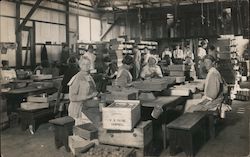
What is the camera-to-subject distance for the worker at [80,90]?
15.6 ft

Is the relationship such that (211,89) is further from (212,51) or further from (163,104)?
(163,104)

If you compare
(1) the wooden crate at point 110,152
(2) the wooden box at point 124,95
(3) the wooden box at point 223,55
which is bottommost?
(1) the wooden crate at point 110,152

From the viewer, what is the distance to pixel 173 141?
162 inches

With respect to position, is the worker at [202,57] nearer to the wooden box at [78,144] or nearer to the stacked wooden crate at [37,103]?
the wooden box at [78,144]

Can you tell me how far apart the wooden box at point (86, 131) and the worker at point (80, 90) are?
33cm

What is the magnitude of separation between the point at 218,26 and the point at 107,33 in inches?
80.6

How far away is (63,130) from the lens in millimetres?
4602

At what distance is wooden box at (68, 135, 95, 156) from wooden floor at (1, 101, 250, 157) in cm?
24

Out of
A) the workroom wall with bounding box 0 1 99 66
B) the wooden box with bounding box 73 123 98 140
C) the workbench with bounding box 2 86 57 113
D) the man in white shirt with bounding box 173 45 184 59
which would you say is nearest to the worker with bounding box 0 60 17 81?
the workbench with bounding box 2 86 57 113

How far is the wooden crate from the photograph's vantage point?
3.60m

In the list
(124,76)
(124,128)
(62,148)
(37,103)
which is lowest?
(62,148)

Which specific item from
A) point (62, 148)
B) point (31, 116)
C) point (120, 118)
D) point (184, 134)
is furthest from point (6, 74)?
point (184, 134)

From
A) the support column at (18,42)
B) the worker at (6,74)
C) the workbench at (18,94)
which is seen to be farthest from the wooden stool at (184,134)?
the support column at (18,42)

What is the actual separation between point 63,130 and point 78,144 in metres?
0.59
